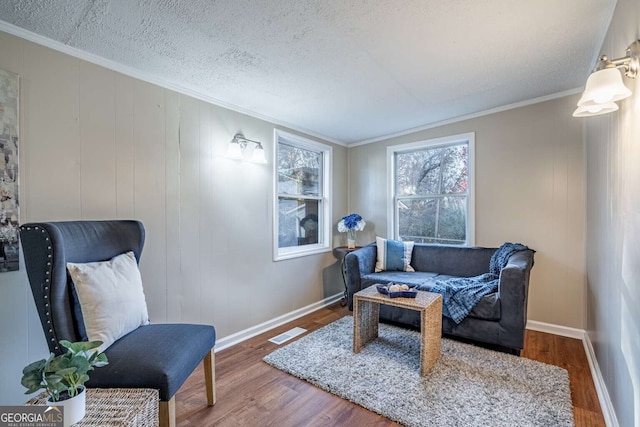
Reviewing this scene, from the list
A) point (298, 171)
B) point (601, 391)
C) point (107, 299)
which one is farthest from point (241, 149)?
point (601, 391)

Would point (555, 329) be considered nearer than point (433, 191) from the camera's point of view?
Yes

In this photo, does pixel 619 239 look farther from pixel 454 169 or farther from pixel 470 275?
pixel 454 169

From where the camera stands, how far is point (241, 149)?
277cm

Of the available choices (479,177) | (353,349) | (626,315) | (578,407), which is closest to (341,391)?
(353,349)

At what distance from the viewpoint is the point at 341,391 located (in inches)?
75.5

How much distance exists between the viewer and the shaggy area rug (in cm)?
167

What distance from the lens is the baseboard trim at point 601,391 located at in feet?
5.10

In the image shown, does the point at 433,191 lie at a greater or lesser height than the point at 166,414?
greater

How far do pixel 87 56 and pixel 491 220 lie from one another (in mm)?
3780

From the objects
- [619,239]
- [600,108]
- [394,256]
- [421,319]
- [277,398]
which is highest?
[600,108]

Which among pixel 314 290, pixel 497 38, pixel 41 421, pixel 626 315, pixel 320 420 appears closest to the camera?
pixel 41 421

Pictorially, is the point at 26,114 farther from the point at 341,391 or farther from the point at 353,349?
the point at 353,349

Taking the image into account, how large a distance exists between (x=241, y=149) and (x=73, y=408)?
219 cm

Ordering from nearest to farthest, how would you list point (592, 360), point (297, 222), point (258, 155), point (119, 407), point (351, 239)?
1. point (119, 407)
2. point (592, 360)
3. point (258, 155)
4. point (297, 222)
5. point (351, 239)
